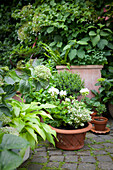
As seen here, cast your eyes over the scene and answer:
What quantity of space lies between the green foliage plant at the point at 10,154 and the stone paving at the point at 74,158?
1.12 m

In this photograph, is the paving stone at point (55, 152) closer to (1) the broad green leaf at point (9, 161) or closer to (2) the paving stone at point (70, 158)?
(2) the paving stone at point (70, 158)

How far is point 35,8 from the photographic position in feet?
13.5

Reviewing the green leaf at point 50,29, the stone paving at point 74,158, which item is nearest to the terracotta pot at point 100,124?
the stone paving at point 74,158

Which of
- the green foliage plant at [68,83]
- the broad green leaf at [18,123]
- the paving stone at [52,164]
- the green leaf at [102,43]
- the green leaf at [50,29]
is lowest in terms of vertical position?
the paving stone at [52,164]

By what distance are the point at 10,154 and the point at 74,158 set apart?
4.67 ft

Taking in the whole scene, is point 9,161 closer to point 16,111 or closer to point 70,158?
point 16,111

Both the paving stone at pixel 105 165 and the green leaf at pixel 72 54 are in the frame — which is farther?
the green leaf at pixel 72 54

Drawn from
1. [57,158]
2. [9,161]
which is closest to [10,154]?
[9,161]

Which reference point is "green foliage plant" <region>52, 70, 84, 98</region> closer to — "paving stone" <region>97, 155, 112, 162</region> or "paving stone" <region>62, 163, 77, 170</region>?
"paving stone" <region>97, 155, 112, 162</region>

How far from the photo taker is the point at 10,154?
54 cm

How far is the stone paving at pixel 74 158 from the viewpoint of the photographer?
1.62 metres

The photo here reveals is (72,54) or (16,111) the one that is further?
(72,54)

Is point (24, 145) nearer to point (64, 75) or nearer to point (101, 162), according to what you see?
point (101, 162)

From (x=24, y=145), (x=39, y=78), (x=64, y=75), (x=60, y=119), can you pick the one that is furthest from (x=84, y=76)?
(x=24, y=145)
